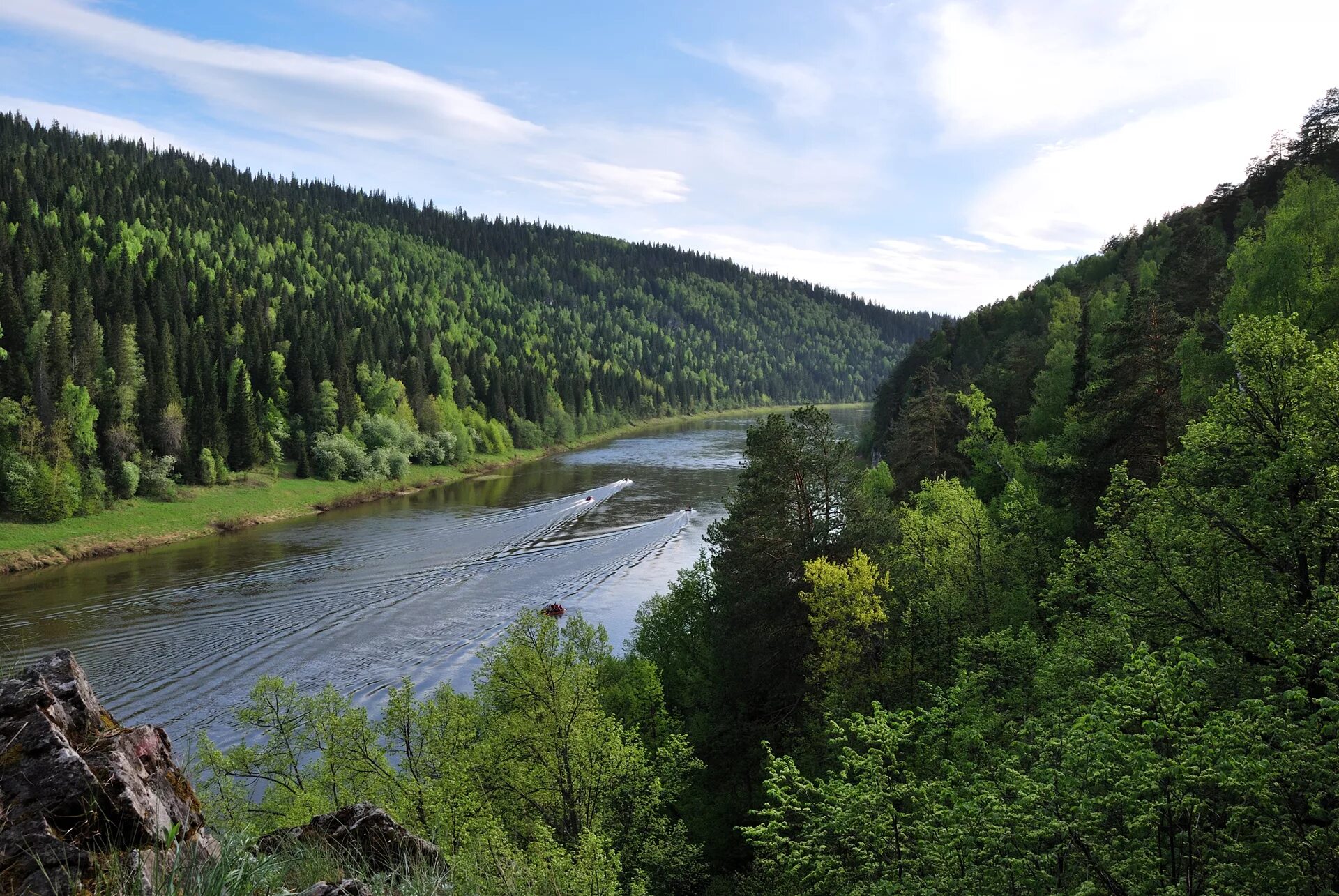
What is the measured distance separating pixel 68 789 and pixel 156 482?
83.2 metres

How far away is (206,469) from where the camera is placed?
81875 mm

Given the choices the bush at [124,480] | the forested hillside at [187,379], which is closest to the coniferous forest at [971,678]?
the bush at [124,480]

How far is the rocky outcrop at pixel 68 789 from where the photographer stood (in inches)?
248

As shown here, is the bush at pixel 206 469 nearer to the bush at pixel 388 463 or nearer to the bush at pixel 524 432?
the bush at pixel 388 463

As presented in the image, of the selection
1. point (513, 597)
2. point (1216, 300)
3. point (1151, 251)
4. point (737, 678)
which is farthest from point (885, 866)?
point (1151, 251)

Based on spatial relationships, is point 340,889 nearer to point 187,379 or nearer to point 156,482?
point 156,482

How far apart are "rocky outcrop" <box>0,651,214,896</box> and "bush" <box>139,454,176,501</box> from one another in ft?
265

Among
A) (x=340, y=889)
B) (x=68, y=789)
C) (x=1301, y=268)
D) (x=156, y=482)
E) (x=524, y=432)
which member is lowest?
(x=156, y=482)

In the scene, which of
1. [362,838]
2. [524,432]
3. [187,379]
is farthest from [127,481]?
[362,838]

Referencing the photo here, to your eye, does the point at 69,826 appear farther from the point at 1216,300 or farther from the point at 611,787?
the point at 1216,300

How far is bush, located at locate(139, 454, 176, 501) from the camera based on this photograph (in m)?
76.1

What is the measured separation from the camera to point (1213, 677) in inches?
570

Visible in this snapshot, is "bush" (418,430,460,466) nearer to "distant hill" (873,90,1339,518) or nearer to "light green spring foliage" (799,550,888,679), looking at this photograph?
"distant hill" (873,90,1339,518)

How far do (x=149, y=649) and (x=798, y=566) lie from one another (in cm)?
3942
